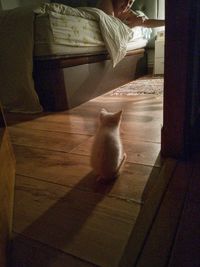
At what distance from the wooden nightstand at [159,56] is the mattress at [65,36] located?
143 centimetres

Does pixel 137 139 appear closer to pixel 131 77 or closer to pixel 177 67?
pixel 177 67

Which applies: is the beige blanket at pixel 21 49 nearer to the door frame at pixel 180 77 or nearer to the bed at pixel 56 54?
the bed at pixel 56 54

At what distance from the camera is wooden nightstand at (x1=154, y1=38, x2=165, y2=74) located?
10.0 ft

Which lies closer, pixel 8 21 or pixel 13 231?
pixel 13 231

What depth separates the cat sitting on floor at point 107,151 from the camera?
74 cm

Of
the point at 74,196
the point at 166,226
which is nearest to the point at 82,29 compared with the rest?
the point at 74,196

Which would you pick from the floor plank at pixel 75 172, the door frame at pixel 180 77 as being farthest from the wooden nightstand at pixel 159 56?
the floor plank at pixel 75 172

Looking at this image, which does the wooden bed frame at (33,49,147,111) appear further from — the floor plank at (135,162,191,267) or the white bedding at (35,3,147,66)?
the floor plank at (135,162,191,267)

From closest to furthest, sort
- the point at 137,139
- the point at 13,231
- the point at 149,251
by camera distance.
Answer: the point at 149,251 → the point at 13,231 → the point at 137,139

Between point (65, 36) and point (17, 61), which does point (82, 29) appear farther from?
point (17, 61)

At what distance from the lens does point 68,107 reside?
176 cm

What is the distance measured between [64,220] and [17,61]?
1.39 m

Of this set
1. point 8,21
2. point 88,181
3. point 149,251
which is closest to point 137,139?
point 88,181

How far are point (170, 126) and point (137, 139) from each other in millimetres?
292
